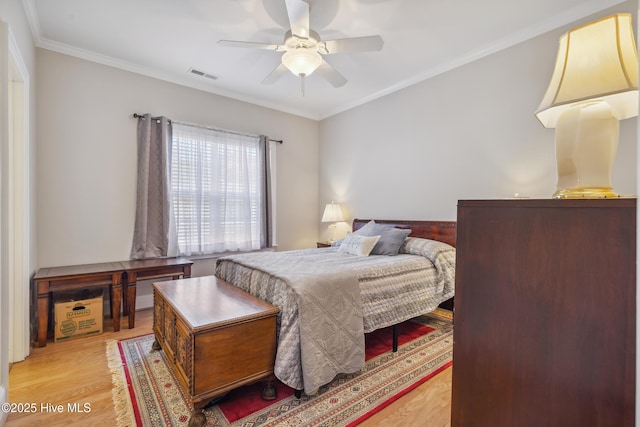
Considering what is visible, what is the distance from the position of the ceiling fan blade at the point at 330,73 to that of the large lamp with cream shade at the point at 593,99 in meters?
1.86

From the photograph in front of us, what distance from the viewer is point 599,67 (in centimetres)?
91

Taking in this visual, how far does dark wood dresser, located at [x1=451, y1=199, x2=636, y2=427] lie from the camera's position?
0.70m

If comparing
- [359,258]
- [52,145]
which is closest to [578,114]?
[359,258]

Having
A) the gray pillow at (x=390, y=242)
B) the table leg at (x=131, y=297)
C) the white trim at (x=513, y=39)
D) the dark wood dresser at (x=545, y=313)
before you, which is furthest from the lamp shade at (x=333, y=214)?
the dark wood dresser at (x=545, y=313)

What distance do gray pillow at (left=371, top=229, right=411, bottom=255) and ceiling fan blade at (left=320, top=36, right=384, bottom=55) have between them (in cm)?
184

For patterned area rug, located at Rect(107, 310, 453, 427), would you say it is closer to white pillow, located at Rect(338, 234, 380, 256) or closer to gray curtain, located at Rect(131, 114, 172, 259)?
white pillow, located at Rect(338, 234, 380, 256)

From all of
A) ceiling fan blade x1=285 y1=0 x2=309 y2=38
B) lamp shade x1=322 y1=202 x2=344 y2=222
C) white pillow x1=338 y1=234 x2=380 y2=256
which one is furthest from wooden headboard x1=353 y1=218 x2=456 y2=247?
ceiling fan blade x1=285 y1=0 x2=309 y2=38

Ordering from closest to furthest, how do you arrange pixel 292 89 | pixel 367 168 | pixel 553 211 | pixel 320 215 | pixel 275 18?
pixel 553 211 → pixel 275 18 → pixel 292 89 → pixel 367 168 → pixel 320 215

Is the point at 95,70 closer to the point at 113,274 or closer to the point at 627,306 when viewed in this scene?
the point at 113,274

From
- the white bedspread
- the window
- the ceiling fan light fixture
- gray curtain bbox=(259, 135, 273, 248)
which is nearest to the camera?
the white bedspread

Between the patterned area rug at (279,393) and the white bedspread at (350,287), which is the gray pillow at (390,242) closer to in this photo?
the white bedspread at (350,287)

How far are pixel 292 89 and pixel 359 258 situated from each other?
2.52 m

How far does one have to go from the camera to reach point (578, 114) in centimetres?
92

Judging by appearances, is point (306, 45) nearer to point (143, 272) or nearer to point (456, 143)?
point (456, 143)
